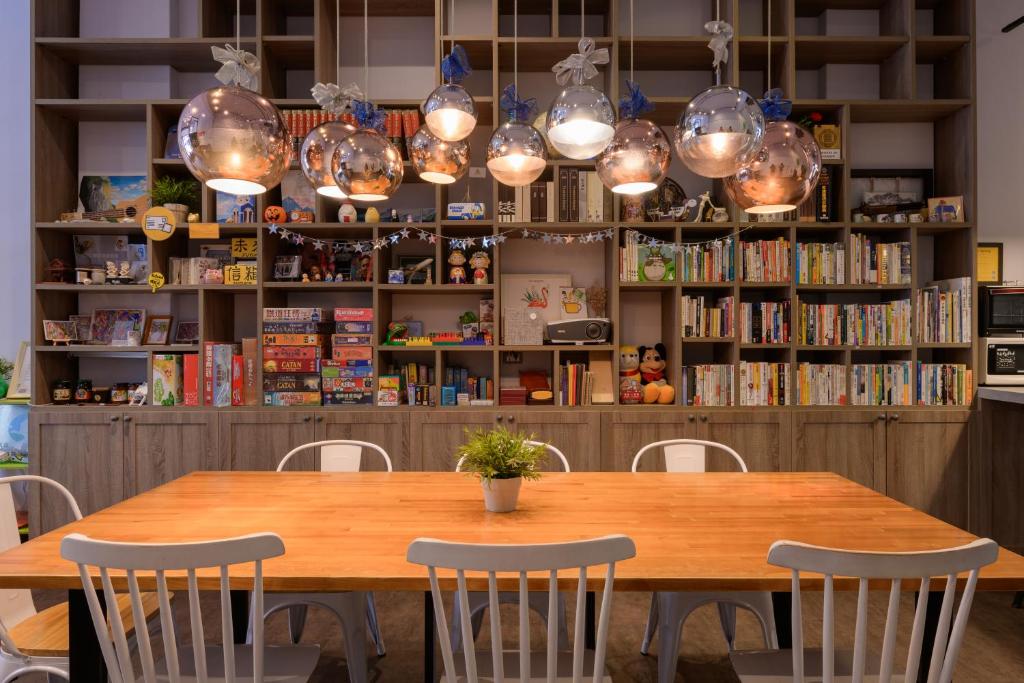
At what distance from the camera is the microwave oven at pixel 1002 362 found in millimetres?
3459

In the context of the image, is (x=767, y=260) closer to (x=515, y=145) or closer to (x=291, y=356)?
(x=515, y=145)

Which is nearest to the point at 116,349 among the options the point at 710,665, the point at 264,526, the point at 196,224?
the point at 196,224

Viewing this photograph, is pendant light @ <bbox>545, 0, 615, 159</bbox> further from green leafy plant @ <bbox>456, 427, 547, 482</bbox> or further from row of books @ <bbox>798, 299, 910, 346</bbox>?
row of books @ <bbox>798, 299, 910, 346</bbox>

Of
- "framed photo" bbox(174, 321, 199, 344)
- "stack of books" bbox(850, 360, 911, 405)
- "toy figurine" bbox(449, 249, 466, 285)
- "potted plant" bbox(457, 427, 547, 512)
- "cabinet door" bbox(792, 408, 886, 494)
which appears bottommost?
"cabinet door" bbox(792, 408, 886, 494)

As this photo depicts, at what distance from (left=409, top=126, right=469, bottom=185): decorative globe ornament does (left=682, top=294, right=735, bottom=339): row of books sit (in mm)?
1892

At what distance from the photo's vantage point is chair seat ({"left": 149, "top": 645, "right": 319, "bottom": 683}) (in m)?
1.53

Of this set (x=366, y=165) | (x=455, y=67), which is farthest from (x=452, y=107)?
(x=366, y=165)

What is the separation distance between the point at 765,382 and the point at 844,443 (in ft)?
1.74

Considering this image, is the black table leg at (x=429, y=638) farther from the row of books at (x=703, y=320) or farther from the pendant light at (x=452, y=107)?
the row of books at (x=703, y=320)

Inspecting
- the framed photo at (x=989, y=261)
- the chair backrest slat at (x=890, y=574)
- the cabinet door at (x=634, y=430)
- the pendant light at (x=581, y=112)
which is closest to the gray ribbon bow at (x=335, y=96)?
the pendant light at (x=581, y=112)

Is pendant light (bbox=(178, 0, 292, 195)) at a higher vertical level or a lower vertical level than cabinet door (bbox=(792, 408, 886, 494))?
higher

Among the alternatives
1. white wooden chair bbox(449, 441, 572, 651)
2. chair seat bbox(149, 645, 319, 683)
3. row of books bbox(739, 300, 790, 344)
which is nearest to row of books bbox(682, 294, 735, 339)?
row of books bbox(739, 300, 790, 344)

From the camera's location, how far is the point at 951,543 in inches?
62.1

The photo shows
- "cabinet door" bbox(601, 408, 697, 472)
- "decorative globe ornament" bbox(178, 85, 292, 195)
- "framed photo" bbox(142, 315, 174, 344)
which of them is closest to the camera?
"decorative globe ornament" bbox(178, 85, 292, 195)
